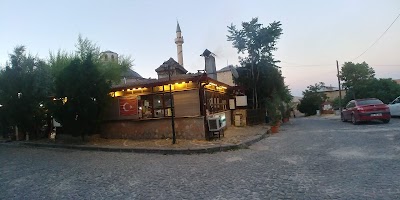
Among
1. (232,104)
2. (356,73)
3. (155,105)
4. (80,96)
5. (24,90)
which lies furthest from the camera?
(356,73)

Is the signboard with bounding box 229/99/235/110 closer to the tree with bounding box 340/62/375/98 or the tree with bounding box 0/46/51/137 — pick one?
the tree with bounding box 0/46/51/137

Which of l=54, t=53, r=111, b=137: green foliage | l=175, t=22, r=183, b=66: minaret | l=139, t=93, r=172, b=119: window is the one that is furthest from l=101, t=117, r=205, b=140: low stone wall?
l=175, t=22, r=183, b=66: minaret

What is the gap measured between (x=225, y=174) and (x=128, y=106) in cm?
898

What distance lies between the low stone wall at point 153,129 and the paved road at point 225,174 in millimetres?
3210

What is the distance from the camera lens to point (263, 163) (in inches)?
314

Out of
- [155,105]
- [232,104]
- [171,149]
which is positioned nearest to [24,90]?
[155,105]

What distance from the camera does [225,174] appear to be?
22.8 ft

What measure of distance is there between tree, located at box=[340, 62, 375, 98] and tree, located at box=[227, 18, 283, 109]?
28471mm

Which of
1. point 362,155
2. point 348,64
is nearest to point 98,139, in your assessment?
point 362,155

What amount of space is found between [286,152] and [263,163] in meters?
1.81

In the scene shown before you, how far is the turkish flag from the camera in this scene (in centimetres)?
1453

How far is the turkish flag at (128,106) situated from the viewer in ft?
47.7

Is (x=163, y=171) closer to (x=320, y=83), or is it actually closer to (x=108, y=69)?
(x=108, y=69)

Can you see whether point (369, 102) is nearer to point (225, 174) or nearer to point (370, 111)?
point (370, 111)
